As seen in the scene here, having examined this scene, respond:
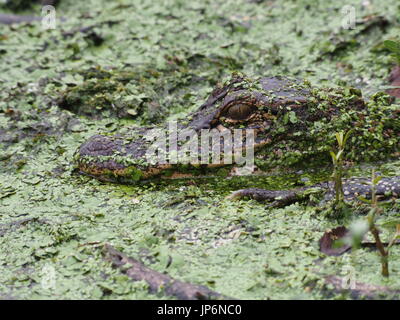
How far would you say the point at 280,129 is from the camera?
529 centimetres

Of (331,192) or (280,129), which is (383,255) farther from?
(280,129)

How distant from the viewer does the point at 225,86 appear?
18.4ft

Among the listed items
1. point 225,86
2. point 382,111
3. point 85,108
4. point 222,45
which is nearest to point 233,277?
point 225,86

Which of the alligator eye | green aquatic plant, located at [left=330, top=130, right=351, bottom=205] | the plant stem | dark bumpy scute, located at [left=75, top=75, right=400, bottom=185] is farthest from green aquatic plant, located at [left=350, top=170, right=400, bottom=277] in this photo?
the alligator eye

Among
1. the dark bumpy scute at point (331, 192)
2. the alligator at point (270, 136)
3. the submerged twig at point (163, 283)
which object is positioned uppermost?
the alligator at point (270, 136)

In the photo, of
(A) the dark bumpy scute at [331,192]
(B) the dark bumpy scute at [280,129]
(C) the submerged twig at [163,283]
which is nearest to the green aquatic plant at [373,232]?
(A) the dark bumpy scute at [331,192]

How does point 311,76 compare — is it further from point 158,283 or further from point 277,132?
point 158,283

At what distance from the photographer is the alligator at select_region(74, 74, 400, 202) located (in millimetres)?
5305

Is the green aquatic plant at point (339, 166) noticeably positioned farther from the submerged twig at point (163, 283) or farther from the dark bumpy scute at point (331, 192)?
the submerged twig at point (163, 283)

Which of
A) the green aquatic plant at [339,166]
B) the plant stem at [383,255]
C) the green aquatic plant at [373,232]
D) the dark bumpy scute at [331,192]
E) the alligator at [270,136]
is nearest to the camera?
the green aquatic plant at [373,232]

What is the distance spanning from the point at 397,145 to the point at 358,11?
4164mm

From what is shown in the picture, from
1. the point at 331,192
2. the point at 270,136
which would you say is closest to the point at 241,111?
the point at 270,136

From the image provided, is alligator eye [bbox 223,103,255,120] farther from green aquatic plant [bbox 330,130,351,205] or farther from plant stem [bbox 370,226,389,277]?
plant stem [bbox 370,226,389,277]

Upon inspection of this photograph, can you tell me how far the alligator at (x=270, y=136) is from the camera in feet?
17.4
